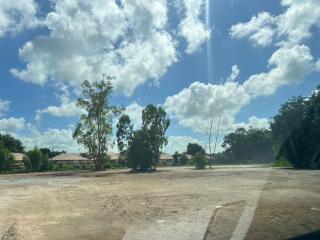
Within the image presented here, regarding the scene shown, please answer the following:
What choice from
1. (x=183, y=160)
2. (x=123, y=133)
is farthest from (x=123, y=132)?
(x=183, y=160)

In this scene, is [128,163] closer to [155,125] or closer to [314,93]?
[155,125]

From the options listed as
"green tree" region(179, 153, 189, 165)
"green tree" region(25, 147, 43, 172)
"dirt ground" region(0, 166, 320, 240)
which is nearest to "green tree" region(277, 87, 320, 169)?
"dirt ground" region(0, 166, 320, 240)

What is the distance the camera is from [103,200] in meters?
17.0

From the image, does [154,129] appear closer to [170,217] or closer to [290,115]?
[290,115]

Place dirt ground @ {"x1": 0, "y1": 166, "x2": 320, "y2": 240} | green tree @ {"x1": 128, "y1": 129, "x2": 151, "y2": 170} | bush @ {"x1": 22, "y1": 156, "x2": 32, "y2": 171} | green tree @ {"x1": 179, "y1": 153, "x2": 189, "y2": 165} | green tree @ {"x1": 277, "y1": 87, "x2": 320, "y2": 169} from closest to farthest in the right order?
1. dirt ground @ {"x1": 0, "y1": 166, "x2": 320, "y2": 240}
2. green tree @ {"x1": 277, "y1": 87, "x2": 320, "y2": 169}
3. green tree @ {"x1": 128, "y1": 129, "x2": 151, "y2": 170}
4. bush @ {"x1": 22, "y1": 156, "x2": 32, "y2": 171}
5. green tree @ {"x1": 179, "y1": 153, "x2": 189, "y2": 165}

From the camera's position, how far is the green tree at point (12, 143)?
110188mm

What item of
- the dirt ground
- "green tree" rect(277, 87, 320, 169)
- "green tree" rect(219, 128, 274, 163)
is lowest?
the dirt ground

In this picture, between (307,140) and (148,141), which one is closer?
(307,140)

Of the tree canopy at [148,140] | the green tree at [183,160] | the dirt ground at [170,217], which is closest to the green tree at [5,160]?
the tree canopy at [148,140]

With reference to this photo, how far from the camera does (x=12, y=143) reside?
374ft

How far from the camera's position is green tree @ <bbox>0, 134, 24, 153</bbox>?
110188 millimetres

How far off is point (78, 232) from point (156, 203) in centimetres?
489

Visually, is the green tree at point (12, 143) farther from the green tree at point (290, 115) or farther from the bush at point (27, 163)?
the green tree at point (290, 115)

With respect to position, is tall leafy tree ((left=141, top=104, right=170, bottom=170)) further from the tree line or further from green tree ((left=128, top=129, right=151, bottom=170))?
the tree line
